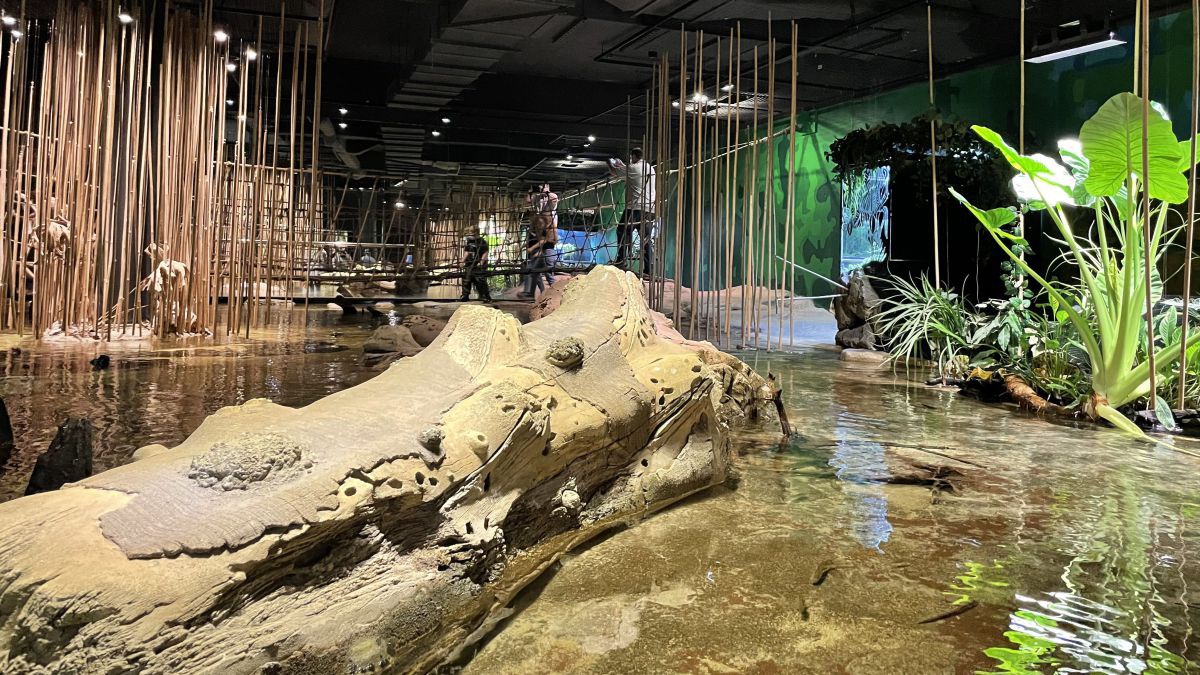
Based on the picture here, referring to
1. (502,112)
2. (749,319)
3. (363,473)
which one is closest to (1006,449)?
(363,473)

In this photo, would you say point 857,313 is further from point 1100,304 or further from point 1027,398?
point 1100,304

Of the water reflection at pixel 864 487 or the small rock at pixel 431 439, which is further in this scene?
the water reflection at pixel 864 487

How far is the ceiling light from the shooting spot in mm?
4266

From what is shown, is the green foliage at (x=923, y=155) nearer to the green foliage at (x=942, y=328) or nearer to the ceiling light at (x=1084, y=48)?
the ceiling light at (x=1084, y=48)

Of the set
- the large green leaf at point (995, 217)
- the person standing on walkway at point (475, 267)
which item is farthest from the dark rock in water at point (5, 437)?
the person standing on walkway at point (475, 267)

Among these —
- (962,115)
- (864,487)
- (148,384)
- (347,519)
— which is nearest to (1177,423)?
(864,487)

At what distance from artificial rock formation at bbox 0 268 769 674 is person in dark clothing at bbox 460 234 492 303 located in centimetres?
562

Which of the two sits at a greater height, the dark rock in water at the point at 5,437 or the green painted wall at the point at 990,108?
the green painted wall at the point at 990,108

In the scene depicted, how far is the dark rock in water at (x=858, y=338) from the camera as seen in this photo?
189 inches

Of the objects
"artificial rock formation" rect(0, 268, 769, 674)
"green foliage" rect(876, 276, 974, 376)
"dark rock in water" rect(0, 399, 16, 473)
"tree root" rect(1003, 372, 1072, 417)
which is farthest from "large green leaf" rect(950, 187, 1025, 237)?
"dark rock in water" rect(0, 399, 16, 473)

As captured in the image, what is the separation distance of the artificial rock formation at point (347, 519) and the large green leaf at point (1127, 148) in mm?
1530

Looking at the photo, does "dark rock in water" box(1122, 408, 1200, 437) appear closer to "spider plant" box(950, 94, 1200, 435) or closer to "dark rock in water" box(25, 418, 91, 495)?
"spider plant" box(950, 94, 1200, 435)

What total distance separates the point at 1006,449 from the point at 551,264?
5.20m

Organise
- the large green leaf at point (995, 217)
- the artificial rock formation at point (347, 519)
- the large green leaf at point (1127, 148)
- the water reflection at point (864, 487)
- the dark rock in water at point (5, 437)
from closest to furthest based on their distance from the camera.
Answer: the artificial rock formation at point (347, 519) → the water reflection at point (864, 487) → the dark rock in water at point (5, 437) → the large green leaf at point (1127, 148) → the large green leaf at point (995, 217)
